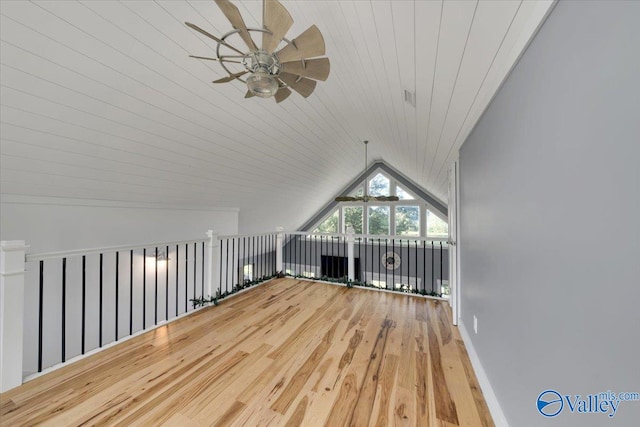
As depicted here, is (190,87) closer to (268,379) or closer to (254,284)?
(268,379)

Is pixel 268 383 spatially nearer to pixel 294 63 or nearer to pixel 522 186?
pixel 522 186

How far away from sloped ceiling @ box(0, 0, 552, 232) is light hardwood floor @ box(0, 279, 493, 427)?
6.15 ft

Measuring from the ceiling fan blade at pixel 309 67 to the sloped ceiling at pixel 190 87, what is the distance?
1.18 feet

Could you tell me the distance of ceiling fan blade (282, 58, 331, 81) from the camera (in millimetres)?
1455

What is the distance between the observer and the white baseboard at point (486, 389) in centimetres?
147

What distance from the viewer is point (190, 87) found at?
2.22m

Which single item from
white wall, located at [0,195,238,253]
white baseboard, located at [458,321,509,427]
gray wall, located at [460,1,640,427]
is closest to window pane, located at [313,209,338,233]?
white wall, located at [0,195,238,253]

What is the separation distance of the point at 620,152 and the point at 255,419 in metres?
2.04

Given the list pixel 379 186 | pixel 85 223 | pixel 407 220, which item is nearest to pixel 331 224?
pixel 379 186

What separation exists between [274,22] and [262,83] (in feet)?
0.94

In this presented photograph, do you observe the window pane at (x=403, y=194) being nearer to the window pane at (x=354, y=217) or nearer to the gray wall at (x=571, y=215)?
the window pane at (x=354, y=217)

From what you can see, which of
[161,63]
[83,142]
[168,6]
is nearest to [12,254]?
[83,142]

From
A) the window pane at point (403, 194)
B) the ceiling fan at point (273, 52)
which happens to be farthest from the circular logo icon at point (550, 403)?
the window pane at point (403, 194)

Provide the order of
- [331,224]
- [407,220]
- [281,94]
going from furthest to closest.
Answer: [331,224], [407,220], [281,94]
